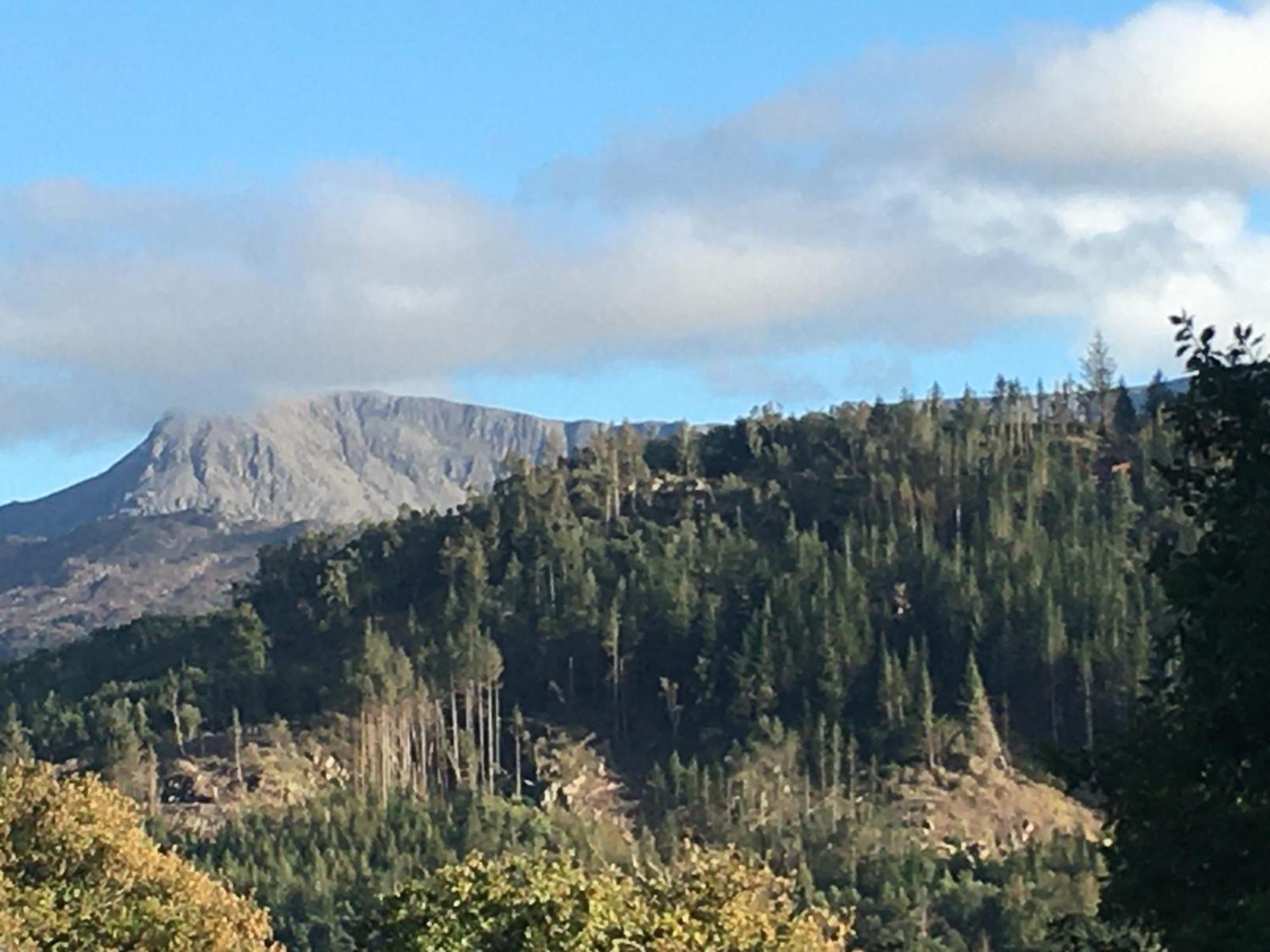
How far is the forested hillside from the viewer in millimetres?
116750

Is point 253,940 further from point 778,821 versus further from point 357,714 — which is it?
point 357,714

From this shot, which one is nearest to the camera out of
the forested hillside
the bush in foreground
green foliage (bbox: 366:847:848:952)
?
green foliage (bbox: 366:847:848:952)

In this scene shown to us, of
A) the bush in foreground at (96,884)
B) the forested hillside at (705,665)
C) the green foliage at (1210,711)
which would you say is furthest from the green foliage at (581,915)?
the forested hillside at (705,665)

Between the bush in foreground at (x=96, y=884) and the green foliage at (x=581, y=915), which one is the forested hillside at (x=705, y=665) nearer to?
the bush in foreground at (x=96, y=884)

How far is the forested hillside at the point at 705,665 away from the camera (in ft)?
383

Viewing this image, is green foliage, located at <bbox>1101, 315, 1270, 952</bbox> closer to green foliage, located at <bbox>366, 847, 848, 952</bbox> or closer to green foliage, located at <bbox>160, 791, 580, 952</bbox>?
green foliage, located at <bbox>366, 847, 848, 952</bbox>

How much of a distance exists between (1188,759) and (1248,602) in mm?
1937

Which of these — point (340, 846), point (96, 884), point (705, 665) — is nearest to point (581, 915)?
Answer: point (96, 884)

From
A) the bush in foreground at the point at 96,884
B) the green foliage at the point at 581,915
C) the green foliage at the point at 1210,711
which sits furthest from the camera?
the bush in foreground at the point at 96,884

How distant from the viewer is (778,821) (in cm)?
12544

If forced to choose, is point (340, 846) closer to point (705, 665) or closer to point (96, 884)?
point (705, 665)

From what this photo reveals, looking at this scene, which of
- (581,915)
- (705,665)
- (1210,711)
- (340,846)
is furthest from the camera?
(705,665)

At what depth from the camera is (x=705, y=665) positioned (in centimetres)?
14675

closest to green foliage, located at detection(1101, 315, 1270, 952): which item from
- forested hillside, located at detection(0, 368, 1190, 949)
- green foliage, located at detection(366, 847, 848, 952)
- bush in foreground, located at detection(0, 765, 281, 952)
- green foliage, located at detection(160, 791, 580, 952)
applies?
green foliage, located at detection(366, 847, 848, 952)
